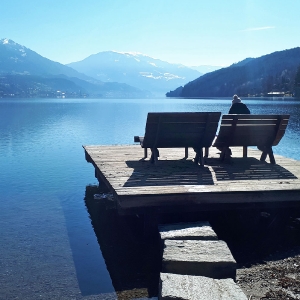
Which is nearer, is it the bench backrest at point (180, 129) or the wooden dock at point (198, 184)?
the wooden dock at point (198, 184)

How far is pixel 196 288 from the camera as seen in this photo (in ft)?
17.4

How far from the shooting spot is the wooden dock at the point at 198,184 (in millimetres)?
8055

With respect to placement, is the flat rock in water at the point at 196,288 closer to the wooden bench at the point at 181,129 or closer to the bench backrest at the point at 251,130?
the wooden bench at the point at 181,129

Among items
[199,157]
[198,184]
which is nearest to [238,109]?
[199,157]

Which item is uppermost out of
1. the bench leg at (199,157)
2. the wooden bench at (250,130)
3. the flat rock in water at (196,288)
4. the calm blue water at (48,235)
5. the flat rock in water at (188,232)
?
the wooden bench at (250,130)

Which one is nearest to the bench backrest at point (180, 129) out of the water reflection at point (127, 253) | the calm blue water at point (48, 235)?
the water reflection at point (127, 253)

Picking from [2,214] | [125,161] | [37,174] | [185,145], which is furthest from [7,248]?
[37,174]

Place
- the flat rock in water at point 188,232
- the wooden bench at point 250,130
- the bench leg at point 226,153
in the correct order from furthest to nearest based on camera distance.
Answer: the bench leg at point 226,153 < the wooden bench at point 250,130 < the flat rock in water at point 188,232

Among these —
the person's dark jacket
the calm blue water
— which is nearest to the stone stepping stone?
the calm blue water

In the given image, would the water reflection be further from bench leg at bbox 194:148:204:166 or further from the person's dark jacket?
the person's dark jacket

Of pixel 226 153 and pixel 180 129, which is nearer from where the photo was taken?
pixel 180 129

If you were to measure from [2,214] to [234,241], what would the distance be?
6.17 m

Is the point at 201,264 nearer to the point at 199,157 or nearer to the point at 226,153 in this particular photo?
the point at 199,157

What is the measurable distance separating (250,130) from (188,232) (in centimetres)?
471
